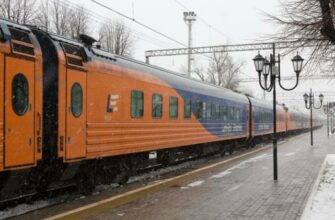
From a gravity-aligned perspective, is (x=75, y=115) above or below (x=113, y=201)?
above

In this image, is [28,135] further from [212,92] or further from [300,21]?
[212,92]

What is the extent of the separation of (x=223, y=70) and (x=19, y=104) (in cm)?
6823

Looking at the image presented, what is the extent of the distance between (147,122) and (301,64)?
4.90 m

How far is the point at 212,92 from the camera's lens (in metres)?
22.3

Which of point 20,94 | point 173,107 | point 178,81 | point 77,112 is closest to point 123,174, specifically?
point 77,112

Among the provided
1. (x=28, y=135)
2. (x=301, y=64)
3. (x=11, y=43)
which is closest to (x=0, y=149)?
(x=28, y=135)

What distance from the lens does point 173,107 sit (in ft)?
55.5

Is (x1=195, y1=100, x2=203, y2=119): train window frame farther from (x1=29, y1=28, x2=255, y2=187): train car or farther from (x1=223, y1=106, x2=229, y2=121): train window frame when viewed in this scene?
(x1=223, y1=106, x2=229, y2=121): train window frame

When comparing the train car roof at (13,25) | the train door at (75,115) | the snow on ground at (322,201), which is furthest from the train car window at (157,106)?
the train car roof at (13,25)

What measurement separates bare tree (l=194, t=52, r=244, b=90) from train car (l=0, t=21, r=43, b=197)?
219 feet

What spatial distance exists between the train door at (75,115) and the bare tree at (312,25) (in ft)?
17.1

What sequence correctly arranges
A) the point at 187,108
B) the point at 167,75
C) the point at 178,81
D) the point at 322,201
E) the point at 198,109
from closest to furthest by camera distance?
the point at 322,201
the point at 167,75
the point at 178,81
the point at 187,108
the point at 198,109

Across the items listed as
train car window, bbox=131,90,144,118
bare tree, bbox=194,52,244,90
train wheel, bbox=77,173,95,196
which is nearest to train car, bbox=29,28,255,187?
train car window, bbox=131,90,144,118

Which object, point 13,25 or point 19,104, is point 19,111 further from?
point 13,25
